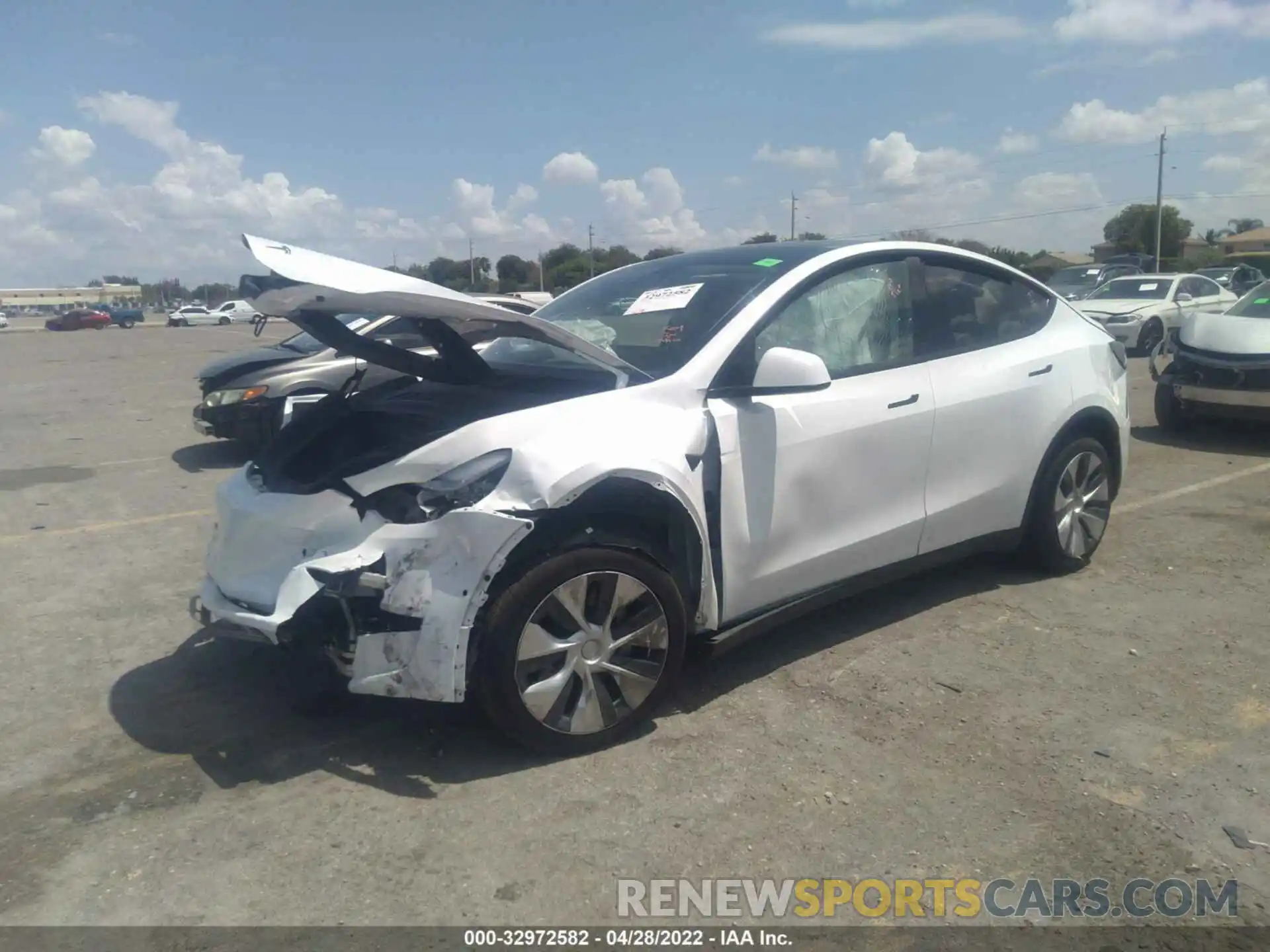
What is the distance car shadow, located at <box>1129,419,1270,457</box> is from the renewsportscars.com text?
6.93 m

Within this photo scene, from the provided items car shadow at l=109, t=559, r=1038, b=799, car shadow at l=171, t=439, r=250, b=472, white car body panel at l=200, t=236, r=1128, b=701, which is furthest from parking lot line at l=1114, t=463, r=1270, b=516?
car shadow at l=171, t=439, r=250, b=472

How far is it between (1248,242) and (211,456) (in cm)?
10557

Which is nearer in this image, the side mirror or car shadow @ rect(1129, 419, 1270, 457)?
the side mirror

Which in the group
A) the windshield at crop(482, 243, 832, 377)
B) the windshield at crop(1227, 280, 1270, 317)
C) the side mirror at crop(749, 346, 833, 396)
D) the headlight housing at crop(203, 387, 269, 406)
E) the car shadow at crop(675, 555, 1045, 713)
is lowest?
the car shadow at crop(675, 555, 1045, 713)

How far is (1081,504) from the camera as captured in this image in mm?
5176

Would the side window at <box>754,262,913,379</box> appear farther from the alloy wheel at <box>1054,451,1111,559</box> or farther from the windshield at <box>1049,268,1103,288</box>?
the windshield at <box>1049,268,1103,288</box>

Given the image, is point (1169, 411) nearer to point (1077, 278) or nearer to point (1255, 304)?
Answer: point (1255, 304)

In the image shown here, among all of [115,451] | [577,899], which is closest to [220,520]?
[577,899]

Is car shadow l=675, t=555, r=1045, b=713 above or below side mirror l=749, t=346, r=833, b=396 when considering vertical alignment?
below

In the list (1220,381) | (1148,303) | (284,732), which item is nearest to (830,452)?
(284,732)

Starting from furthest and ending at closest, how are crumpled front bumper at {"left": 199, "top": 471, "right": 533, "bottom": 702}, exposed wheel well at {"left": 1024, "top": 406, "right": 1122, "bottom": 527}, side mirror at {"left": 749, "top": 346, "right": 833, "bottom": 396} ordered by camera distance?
exposed wheel well at {"left": 1024, "top": 406, "right": 1122, "bottom": 527}, side mirror at {"left": 749, "top": 346, "right": 833, "bottom": 396}, crumpled front bumper at {"left": 199, "top": 471, "right": 533, "bottom": 702}

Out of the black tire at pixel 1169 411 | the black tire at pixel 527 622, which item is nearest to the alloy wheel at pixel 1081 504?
the black tire at pixel 527 622

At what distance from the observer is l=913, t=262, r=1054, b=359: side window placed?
454 centimetres

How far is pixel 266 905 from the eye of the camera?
8.79ft
